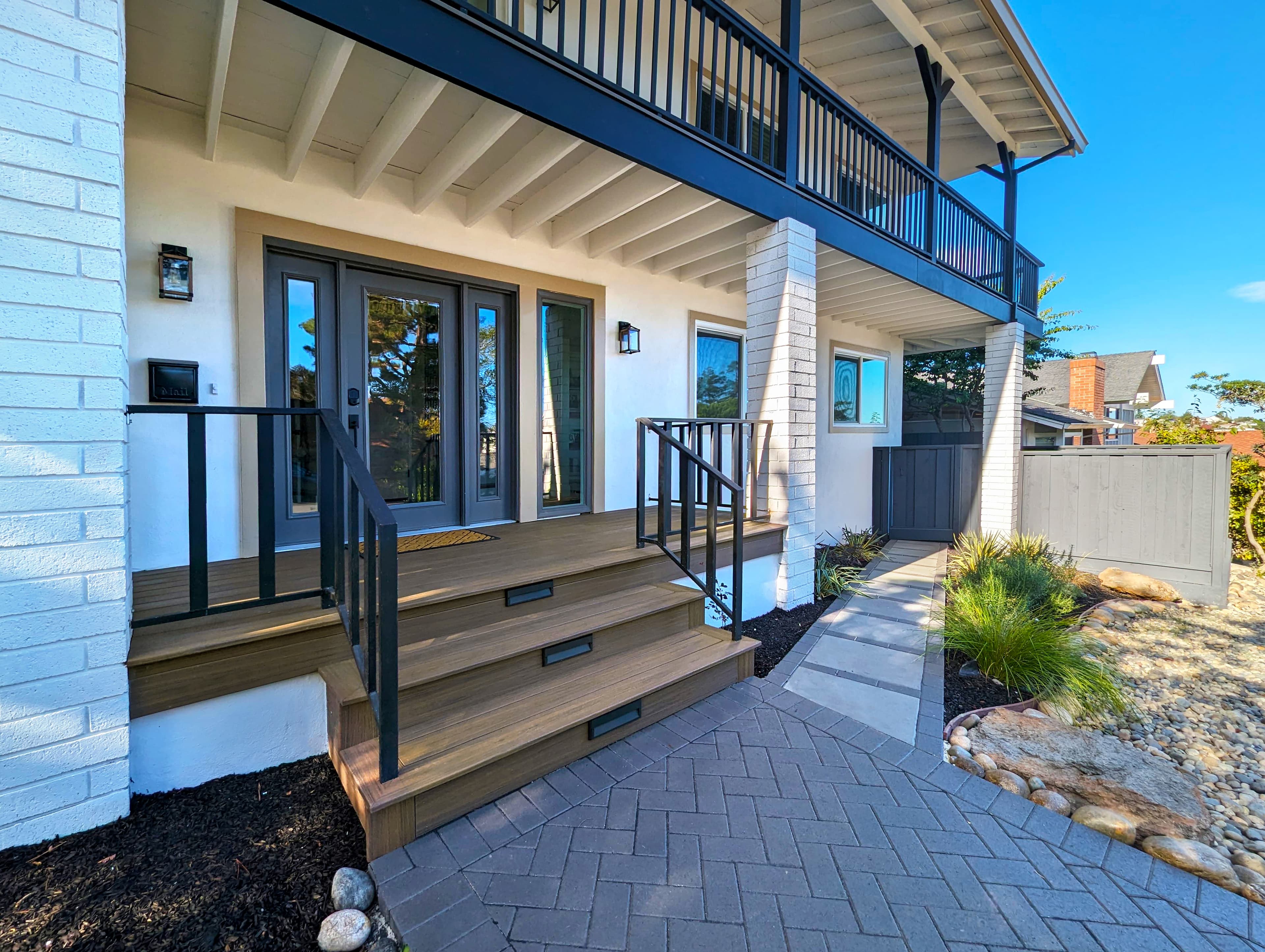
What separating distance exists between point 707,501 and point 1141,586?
18.2ft

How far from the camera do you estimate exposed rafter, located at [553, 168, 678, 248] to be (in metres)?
3.41

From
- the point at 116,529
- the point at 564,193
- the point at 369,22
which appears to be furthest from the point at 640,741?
the point at 564,193

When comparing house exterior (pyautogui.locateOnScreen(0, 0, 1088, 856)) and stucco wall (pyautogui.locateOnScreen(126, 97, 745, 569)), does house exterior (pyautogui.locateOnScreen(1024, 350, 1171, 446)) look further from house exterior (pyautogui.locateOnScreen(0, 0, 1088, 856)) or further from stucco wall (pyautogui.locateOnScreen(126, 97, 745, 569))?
stucco wall (pyautogui.locateOnScreen(126, 97, 745, 569))

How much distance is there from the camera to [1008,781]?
2.21 metres

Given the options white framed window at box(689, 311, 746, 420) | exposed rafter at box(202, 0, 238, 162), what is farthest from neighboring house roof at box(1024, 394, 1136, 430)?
exposed rafter at box(202, 0, 238, 162)

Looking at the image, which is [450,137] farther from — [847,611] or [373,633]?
[847,611]

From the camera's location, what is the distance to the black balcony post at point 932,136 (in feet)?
17.6

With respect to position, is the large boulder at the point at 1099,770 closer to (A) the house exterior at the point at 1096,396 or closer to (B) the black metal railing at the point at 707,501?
(B) the black metal railing at the point at 707,501

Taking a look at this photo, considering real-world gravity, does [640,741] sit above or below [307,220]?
below

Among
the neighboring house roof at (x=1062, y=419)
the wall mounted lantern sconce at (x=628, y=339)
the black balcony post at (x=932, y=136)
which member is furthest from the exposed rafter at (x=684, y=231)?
the neighboring house roof at (x=1062, y=419)

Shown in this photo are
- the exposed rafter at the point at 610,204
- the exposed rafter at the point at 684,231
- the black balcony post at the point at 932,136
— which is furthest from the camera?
the black balcony post at the point at 932,136

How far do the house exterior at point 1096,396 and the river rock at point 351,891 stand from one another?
464 inches

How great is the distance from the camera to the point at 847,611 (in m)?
4.30

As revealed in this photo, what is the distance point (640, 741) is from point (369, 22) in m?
3.12
